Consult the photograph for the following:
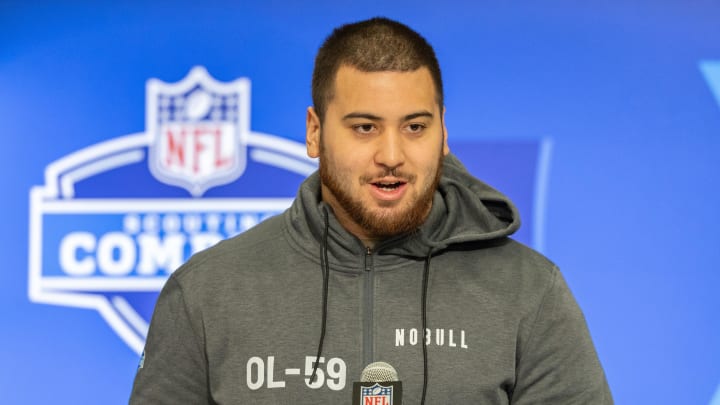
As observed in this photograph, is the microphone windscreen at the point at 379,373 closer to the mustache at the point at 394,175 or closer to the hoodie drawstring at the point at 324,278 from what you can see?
the hoodie drawstring at the point at 324,278

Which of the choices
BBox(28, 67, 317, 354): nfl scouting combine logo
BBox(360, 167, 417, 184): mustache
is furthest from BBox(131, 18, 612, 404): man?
BBox(28, 67, 317, 354): nfl scouting combine logo

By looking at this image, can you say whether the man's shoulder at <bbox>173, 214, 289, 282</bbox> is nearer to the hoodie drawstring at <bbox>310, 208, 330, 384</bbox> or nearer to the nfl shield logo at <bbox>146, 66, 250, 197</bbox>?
the hoodie drawstring at <bbox>310, 208, 330, 384</bbox>

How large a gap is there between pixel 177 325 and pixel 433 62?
0.60m

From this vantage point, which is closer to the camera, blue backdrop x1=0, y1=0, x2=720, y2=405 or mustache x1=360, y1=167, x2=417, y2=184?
mustache x1=360, y1=167, x2=417, y2=184

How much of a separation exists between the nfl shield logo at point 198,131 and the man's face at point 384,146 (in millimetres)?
1091

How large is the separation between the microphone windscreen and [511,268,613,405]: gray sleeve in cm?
20

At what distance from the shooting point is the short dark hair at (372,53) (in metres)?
1.44

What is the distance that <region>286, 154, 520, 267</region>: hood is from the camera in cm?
149

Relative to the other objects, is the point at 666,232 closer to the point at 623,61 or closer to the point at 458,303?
the point at 623,61

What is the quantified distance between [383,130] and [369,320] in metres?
0.30

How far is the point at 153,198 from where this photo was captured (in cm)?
252

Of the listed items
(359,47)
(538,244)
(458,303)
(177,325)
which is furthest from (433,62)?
(538,244)

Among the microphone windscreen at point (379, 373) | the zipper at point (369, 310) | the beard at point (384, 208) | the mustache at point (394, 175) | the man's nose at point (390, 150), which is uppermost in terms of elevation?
the man's nose at point (390, 150)

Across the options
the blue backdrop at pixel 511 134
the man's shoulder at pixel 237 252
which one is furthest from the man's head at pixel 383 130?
the blue backdrop at pixel 511 134
